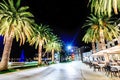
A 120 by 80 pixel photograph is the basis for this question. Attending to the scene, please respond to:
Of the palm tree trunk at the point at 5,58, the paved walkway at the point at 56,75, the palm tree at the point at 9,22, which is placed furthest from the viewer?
the palm tree at the point at 9,22

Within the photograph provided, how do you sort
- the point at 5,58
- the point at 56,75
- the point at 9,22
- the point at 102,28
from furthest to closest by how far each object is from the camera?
the point at 102,28 → the point at 5,58 → the point at 9,22 → the point at 56,75

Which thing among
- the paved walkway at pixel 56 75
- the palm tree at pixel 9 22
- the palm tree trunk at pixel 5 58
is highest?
the palm tree at pixel 9 22

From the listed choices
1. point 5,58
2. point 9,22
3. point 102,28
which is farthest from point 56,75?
point 102,28

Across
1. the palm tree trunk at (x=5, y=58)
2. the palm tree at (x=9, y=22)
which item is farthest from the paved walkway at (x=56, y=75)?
the palm tree at (x=9, y=22)

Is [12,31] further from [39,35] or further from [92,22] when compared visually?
[39,35]

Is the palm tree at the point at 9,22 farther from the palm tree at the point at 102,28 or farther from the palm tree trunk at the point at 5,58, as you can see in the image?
the palm tree at the point at 102,28

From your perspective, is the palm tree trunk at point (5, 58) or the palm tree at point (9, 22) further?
the palm tree at point (9, 22)

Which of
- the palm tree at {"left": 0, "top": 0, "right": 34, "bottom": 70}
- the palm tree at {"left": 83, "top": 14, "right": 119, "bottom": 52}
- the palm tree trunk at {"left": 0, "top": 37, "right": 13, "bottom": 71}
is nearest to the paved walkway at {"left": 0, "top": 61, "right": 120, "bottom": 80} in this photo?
the palm tree trunk at {"left": 0, "top": 37, "right": 13, "bottom": 71}

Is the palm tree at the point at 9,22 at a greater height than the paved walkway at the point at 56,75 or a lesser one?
greater

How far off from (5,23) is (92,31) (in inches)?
896

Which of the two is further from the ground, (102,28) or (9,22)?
(102,28)

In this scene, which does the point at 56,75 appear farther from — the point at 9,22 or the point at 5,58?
the point at 9,22

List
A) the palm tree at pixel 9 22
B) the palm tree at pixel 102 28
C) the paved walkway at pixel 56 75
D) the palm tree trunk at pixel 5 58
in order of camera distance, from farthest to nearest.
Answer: the palm tree at pixel 102 28 → the palm tree at pixel 9 22 → the palm tree trunk at pixel 5 58 → the paved walkway at pixel 56 75

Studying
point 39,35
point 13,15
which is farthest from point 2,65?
point 39,35
